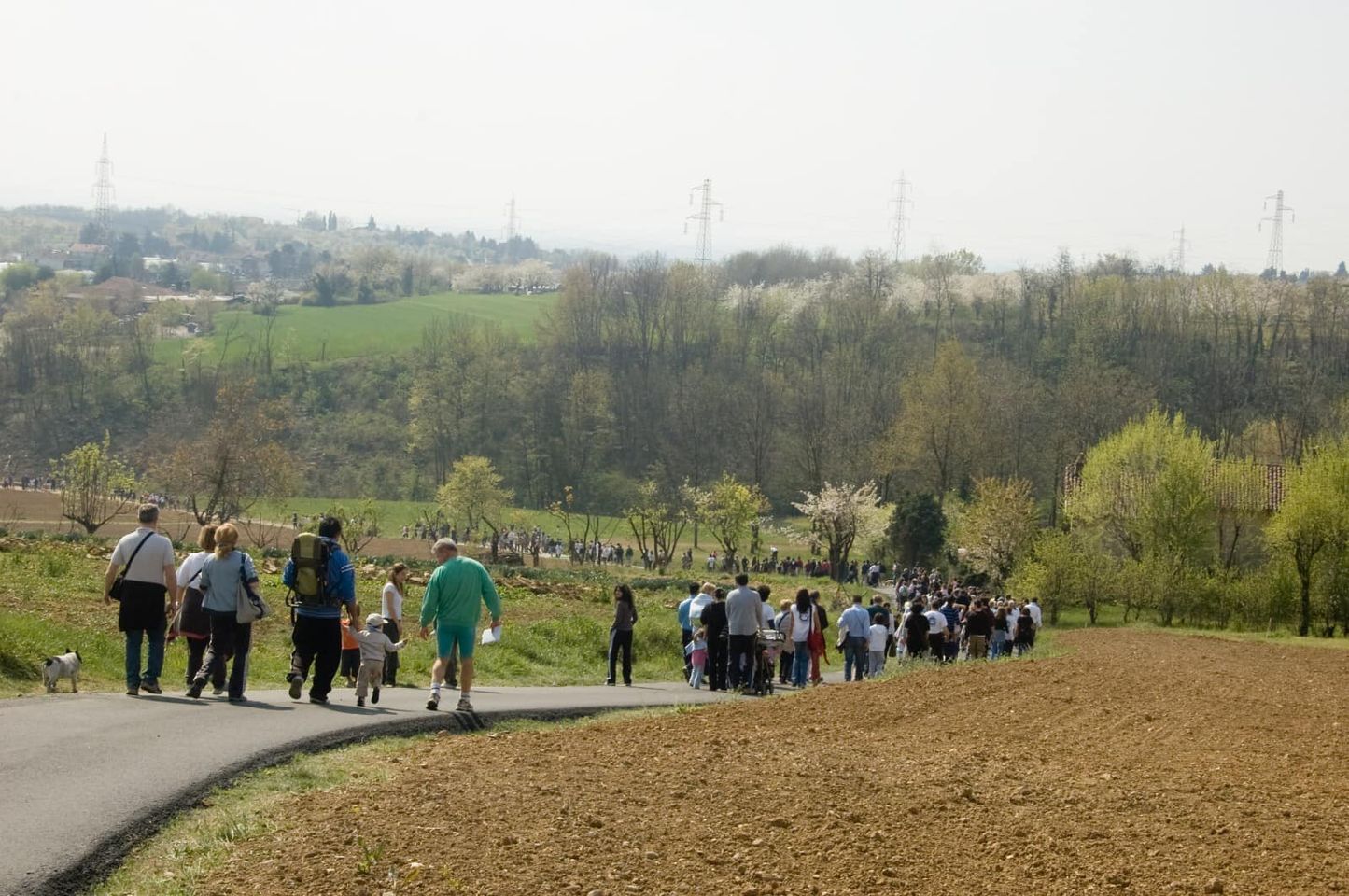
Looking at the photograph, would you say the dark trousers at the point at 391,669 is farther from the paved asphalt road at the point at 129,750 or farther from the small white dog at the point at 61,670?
the small white dog at the point at 61,670

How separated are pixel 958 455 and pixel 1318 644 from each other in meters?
46.2

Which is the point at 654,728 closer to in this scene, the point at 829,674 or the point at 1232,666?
the point at 829,674

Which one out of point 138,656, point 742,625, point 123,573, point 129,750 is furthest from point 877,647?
point 129,750

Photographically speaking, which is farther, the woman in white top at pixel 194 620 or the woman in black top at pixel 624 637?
the woman in black top at pixel 624 637

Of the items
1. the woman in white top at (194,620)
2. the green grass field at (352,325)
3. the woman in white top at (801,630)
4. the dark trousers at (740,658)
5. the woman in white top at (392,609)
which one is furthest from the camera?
the green grass field at (352,325)

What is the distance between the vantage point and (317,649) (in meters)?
14.7

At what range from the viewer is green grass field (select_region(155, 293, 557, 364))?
459 ft

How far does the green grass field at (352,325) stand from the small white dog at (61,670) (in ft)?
395

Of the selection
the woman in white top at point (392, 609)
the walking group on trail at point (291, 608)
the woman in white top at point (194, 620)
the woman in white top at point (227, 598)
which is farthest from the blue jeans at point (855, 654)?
the woman in white top at point (227, 598)

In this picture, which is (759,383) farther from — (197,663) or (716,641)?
(197,663)

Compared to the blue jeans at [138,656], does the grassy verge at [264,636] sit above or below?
below

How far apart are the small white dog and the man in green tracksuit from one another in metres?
3.61

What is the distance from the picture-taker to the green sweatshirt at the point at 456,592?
14500 mm

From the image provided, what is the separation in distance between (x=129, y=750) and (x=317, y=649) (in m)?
3.74
